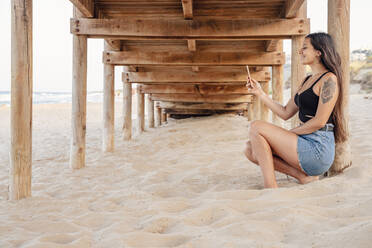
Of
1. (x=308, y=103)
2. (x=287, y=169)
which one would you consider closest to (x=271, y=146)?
(x=287, y=169)

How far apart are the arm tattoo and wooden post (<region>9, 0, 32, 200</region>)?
105 inches

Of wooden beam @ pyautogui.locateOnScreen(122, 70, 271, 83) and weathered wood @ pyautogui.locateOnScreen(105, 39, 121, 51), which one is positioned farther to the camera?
wooden beam @ pyautogui.locateOnScreen(122, 70, 271, 83)

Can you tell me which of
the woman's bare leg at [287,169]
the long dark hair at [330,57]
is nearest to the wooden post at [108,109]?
the woman's bare leg at [287,169]

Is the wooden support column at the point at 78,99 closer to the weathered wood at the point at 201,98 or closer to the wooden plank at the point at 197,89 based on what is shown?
the wooden plank at the point at 197,89

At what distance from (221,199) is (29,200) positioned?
1.82m

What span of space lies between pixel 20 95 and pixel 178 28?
102 inches

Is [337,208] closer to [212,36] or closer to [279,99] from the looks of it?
[212,36]

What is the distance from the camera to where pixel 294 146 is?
2715 mm

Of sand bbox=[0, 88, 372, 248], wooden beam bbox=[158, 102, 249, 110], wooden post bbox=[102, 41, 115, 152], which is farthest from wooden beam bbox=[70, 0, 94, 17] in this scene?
wooden beam bbox=[158, 102, 249, 110]

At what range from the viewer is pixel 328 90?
8.63 feet

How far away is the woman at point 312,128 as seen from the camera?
8.73ft

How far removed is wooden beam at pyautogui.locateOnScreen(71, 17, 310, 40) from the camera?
486 cm

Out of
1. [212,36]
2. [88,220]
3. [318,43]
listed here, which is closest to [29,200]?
[88,220]

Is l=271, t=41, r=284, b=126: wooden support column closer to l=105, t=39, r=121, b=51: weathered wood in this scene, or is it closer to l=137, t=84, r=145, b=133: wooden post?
l=105, t=39, r=121, b=51: weathered wood
